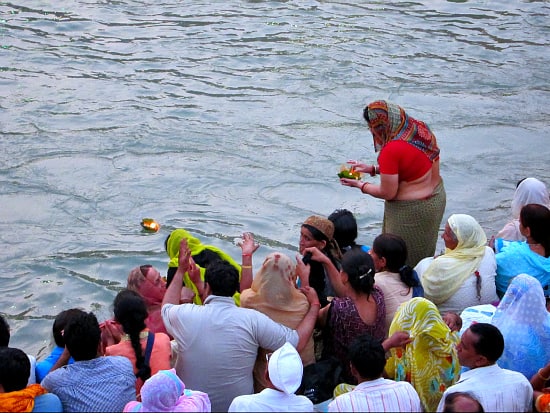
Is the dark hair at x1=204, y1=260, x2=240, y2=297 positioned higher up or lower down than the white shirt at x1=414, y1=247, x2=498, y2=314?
higher up

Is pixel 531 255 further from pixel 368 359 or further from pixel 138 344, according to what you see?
pixel 138 344

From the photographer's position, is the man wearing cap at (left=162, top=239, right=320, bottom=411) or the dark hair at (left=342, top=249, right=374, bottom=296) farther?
the dark hair at (left=342, top=249, right=374, bottom=296)

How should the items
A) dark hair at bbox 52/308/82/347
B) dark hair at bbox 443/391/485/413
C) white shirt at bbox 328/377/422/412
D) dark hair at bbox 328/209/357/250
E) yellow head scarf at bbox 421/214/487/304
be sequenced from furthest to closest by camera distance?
1. dark hair at bbox 328/209/357/250
2. yellow head scarf at bbox 421/214/487/304
3. dark hair at bbox 52/308/82/347
4. white shirt at bbox 328/377/422/412
5. dark hair at bbox 443/391/485/413

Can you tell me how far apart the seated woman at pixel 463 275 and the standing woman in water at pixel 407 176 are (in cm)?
56

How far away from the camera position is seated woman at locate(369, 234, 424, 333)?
598cm

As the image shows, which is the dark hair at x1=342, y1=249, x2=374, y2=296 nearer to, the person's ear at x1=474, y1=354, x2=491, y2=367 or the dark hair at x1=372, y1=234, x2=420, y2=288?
the dark hair at x1=372, y1=234, x2=420, y2=288

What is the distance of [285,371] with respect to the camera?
464 cm

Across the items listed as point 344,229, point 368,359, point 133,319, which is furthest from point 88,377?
point 344,229

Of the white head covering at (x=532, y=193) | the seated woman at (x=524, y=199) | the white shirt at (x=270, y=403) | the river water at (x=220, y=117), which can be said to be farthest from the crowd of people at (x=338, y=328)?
the river water at (x=220, y=117)

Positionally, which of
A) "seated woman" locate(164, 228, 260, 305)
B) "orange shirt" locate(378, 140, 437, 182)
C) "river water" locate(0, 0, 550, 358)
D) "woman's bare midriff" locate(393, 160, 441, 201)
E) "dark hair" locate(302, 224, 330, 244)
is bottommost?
"river water" locate(0, 0, 550, 358)

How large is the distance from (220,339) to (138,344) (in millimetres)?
500

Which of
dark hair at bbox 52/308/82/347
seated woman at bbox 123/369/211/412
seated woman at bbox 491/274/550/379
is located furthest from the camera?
seated woman at bbox 491/274/550/379

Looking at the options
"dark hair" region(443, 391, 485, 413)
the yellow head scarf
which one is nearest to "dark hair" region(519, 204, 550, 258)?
the yellow head scarf

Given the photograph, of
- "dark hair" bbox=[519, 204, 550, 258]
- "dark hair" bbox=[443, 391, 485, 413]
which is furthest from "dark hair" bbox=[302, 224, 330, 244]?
"dark hair" bbox=[443, 391, 485, 413]
